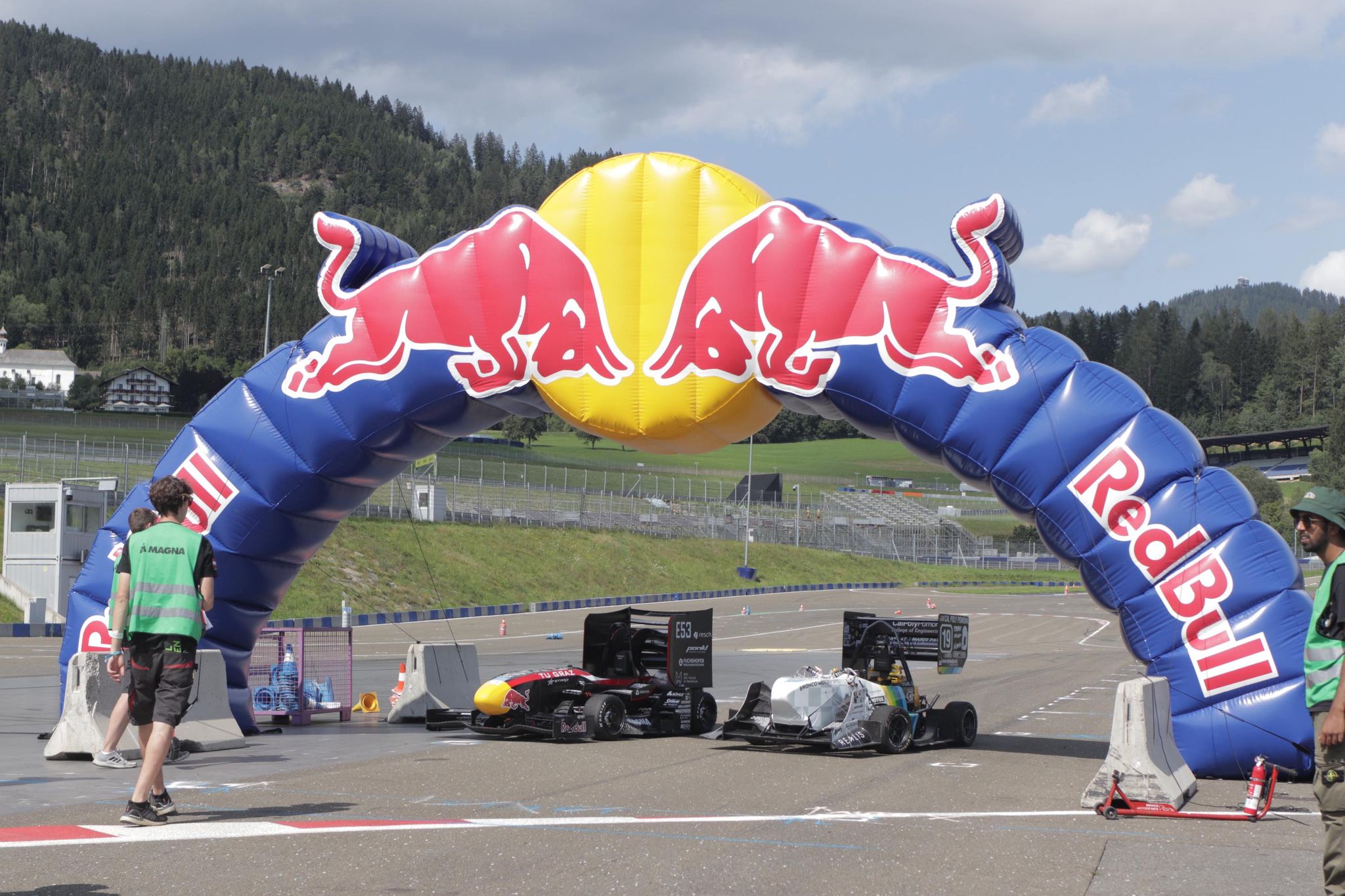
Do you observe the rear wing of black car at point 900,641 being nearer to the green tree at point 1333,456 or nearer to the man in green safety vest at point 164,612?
the man in green safety vest at point 164,612

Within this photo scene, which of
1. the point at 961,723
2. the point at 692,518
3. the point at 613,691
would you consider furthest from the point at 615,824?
the point at 692,518

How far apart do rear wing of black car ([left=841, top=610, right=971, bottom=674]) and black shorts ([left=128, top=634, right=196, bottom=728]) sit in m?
8.89

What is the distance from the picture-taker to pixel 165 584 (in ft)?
28.4

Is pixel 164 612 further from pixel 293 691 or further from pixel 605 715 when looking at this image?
pixel 293 691

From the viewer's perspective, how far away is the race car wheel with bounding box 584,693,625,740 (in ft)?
50.1

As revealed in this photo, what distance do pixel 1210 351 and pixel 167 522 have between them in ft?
622

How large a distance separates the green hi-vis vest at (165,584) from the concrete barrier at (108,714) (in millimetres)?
3808

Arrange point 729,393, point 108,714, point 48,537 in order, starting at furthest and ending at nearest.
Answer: point 48,537 → point 729,393 → point 108,714

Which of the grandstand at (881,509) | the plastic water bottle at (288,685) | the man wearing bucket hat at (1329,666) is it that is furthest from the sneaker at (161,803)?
the grandstand at (881,509)

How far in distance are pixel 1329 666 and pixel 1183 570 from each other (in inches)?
270

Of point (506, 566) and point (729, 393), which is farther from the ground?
point (729, 393)

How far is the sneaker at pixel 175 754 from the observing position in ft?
41.5

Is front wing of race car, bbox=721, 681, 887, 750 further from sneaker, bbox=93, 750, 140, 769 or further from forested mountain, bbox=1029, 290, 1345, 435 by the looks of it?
forested mountain, bbox=1029, 290, 1345, 435

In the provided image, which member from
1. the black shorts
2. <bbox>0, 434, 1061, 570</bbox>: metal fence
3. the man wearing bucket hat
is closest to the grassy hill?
<bbox>0, 434, 1061, 570</bbox>: metal fence
